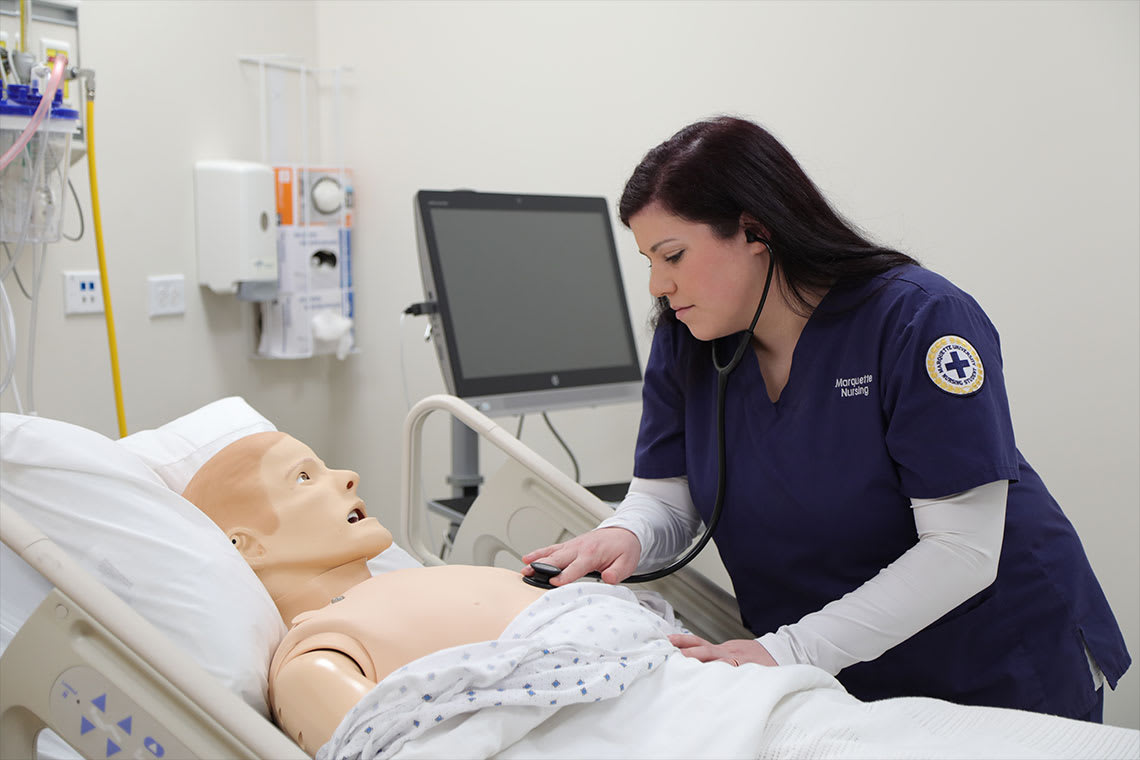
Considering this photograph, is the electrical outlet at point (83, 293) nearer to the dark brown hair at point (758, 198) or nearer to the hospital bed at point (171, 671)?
the hospital bed at point (171, 671)

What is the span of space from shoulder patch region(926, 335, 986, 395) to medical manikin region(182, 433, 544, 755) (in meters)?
0.57

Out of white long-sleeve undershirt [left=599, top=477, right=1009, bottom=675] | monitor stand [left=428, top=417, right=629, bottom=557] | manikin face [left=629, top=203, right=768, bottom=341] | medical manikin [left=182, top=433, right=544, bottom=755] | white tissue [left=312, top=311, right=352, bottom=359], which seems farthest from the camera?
white tissue [left=312, top=311, right=352, bottom=359]

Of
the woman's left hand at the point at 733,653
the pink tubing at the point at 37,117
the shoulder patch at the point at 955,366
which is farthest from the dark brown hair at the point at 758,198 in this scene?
the pink tubing at the point at 37,117

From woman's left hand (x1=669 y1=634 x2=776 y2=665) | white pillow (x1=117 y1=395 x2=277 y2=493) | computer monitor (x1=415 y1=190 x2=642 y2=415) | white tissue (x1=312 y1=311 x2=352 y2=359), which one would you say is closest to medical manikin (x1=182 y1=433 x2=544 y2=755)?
white pillow (x1=117 y1=395 x2=277 y2=493)

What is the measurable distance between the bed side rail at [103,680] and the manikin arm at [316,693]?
84 millimetres

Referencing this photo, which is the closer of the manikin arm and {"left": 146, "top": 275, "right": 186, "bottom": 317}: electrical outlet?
the manikin arm

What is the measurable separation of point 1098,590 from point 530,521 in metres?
0.88

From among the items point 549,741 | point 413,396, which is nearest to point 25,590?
point 549,741

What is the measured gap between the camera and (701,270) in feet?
4.35

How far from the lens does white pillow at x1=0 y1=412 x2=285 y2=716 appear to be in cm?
123

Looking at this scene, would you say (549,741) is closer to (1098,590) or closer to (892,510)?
(892,510)

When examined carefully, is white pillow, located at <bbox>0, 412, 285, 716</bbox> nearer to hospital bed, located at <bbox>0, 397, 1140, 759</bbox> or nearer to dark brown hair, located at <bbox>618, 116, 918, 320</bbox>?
hospital bed, located at <bbox>0, 397, 1140, 759</bbox>

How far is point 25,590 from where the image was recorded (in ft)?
4.11

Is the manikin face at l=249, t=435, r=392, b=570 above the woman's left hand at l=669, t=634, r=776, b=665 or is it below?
above
